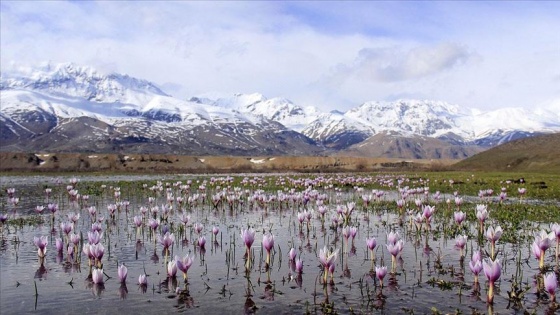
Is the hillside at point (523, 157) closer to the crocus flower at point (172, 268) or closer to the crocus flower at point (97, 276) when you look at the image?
the crocus flower at point (172, 268)

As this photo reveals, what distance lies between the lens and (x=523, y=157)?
9662cm

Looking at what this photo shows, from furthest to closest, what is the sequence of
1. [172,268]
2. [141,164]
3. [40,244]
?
[141,164] → [40,244] → [172,268]

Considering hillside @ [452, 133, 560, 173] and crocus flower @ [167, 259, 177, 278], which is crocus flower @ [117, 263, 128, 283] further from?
hillside @ [452, 133, 560, 173]

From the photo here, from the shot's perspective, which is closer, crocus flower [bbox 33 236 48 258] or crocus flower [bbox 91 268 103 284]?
crocus flower [bbox 91 268 103 284]

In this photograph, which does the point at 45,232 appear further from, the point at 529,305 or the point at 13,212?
the point at 529,305

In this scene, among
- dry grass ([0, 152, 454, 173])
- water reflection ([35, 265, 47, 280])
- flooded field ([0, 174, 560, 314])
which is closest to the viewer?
flooded field ([0, 174, 560, 314])

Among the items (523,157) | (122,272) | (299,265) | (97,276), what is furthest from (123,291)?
(523,157)

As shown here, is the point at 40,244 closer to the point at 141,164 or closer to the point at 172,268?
the point at 172,268

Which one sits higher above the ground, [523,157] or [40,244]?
[523,157]

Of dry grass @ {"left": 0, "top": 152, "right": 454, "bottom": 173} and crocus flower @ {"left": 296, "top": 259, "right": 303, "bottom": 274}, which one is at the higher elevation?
dry grass @ {"left": 0, "top": 152, "right": 454, "bottom": 173}

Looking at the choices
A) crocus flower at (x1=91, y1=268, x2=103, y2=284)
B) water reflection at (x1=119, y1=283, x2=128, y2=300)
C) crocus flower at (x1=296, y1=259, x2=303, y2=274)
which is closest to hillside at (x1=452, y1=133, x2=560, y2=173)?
crocus flower at (x1=296, y1=259, x2=303, y2=274)

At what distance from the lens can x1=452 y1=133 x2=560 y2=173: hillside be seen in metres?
86.0

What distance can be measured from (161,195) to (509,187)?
26852mm

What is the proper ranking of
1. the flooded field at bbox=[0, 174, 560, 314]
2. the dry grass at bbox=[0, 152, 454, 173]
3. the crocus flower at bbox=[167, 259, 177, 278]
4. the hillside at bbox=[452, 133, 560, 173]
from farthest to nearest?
1. the dry grass at bbox=[0, 152, 454, 173]
2. the hillside at bbox=[452, 133, 560, 173]
3. the crocus flower at bbox=[167, 259, 177, 278]
4. the flooded field at bbox=[0, 174, 560, 314]
